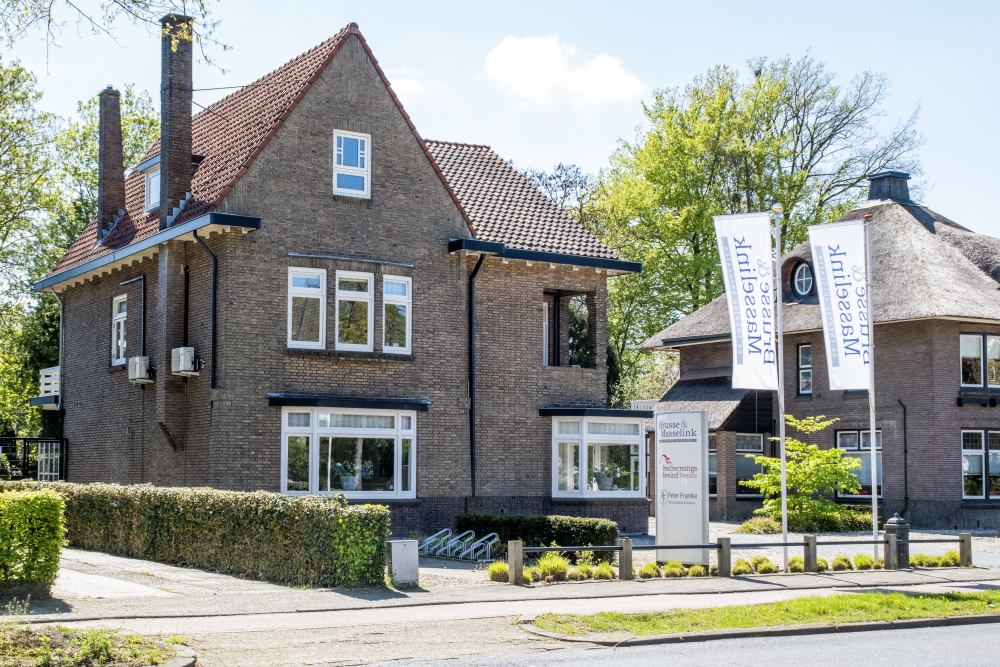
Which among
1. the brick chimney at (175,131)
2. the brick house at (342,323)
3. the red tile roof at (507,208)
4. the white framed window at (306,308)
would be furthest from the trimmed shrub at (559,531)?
the brick chimney at (175,131)

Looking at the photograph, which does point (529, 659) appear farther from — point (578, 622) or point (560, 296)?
point (560, 296)

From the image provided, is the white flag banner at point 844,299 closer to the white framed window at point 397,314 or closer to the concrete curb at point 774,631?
the concrete curb at point 774,631

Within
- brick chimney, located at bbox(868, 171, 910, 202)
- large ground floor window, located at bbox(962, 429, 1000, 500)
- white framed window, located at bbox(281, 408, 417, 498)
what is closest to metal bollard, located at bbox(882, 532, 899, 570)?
white framed window, located at bbox(281, 408, 417, 498)

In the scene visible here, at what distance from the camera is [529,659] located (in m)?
10.5

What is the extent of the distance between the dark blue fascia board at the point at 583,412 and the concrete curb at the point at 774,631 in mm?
12461

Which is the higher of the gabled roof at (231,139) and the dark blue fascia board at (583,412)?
the gabled roof at (231,139)

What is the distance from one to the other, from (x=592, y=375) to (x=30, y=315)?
2809 cm

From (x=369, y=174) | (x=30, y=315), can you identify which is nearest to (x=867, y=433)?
(x=369, y=174)

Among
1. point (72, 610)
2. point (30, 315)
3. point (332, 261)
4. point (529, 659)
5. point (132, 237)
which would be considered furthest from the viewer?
point (30, 315)

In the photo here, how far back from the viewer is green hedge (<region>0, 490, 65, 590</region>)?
12656mm

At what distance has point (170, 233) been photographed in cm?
2278

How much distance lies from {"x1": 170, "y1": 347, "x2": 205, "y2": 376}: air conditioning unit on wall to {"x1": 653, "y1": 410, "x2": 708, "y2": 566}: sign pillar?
9624mm

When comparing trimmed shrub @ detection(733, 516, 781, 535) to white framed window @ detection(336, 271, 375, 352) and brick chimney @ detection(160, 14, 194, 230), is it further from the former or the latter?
brick chimney @ detection(160, 14, 194, 230)

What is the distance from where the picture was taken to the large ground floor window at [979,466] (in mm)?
31906
